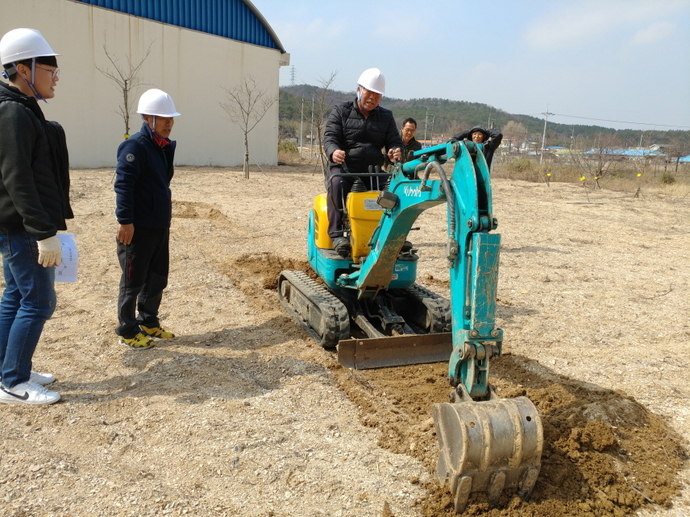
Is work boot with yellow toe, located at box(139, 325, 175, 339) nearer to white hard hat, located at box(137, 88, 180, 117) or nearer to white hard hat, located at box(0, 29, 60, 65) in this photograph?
white hard hat, located at box(137, 88, 180, 117)

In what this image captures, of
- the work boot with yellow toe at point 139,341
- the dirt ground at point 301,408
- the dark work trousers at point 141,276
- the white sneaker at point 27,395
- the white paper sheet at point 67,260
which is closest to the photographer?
the dirt ground at point 301,408

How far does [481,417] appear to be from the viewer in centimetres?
280

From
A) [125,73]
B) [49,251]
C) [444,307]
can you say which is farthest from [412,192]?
[125,73]

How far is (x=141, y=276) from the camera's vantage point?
4824mm

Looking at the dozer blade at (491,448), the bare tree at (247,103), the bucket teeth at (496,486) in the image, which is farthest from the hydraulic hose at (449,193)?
the bare tree at (247,103)

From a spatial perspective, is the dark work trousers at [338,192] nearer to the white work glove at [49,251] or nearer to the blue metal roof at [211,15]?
the white work glove at [49,251]

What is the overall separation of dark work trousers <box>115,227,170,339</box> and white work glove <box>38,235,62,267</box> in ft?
3.39

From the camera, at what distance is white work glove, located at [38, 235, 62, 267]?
3584 millimetres

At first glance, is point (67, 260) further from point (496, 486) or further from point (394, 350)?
point (496, 486)

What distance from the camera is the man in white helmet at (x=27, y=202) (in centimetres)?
345

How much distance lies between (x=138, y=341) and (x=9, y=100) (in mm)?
2246

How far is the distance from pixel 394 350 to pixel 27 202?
9.37 ft

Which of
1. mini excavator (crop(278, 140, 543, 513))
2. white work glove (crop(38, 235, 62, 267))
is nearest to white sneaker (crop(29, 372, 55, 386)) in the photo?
white work glove (crop(38, 235, 62, 267))

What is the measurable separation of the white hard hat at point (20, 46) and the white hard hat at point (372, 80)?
259cm
